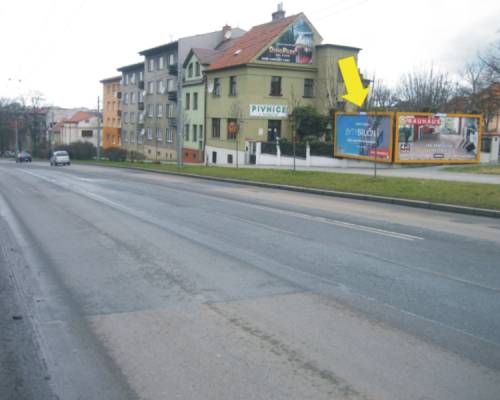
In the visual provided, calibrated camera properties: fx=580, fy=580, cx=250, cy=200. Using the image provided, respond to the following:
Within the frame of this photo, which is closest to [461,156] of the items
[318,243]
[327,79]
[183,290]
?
A: [327,79]

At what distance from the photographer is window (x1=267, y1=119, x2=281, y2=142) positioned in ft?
148

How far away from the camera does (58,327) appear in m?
5.64

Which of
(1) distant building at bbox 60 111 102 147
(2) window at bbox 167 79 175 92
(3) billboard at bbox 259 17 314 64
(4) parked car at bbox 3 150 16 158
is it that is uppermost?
(3) billboard at bbox 259 17 314 64

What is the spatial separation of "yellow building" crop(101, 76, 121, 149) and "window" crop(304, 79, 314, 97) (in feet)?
135

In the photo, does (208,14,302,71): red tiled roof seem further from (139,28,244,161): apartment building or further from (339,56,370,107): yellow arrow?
(139,28,244,161): apartment building

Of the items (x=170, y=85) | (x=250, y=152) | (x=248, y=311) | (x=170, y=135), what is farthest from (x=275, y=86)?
(x=248, y=311)

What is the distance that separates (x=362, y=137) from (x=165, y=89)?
34.4 meters

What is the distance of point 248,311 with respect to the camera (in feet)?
20.1

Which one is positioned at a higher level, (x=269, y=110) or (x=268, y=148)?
(x=269, y=110)

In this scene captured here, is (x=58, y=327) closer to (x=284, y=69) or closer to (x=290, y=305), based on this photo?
(x=290, y=305)

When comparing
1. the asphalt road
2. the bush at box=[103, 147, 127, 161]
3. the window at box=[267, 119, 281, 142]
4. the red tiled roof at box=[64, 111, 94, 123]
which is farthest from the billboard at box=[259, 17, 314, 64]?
the red tiled roof at box=[64, 111, 94, 123]

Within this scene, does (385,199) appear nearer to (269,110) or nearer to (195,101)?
(269,110)

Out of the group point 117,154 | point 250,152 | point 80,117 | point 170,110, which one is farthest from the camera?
point 80,117

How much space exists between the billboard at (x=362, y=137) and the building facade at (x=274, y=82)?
908cm
